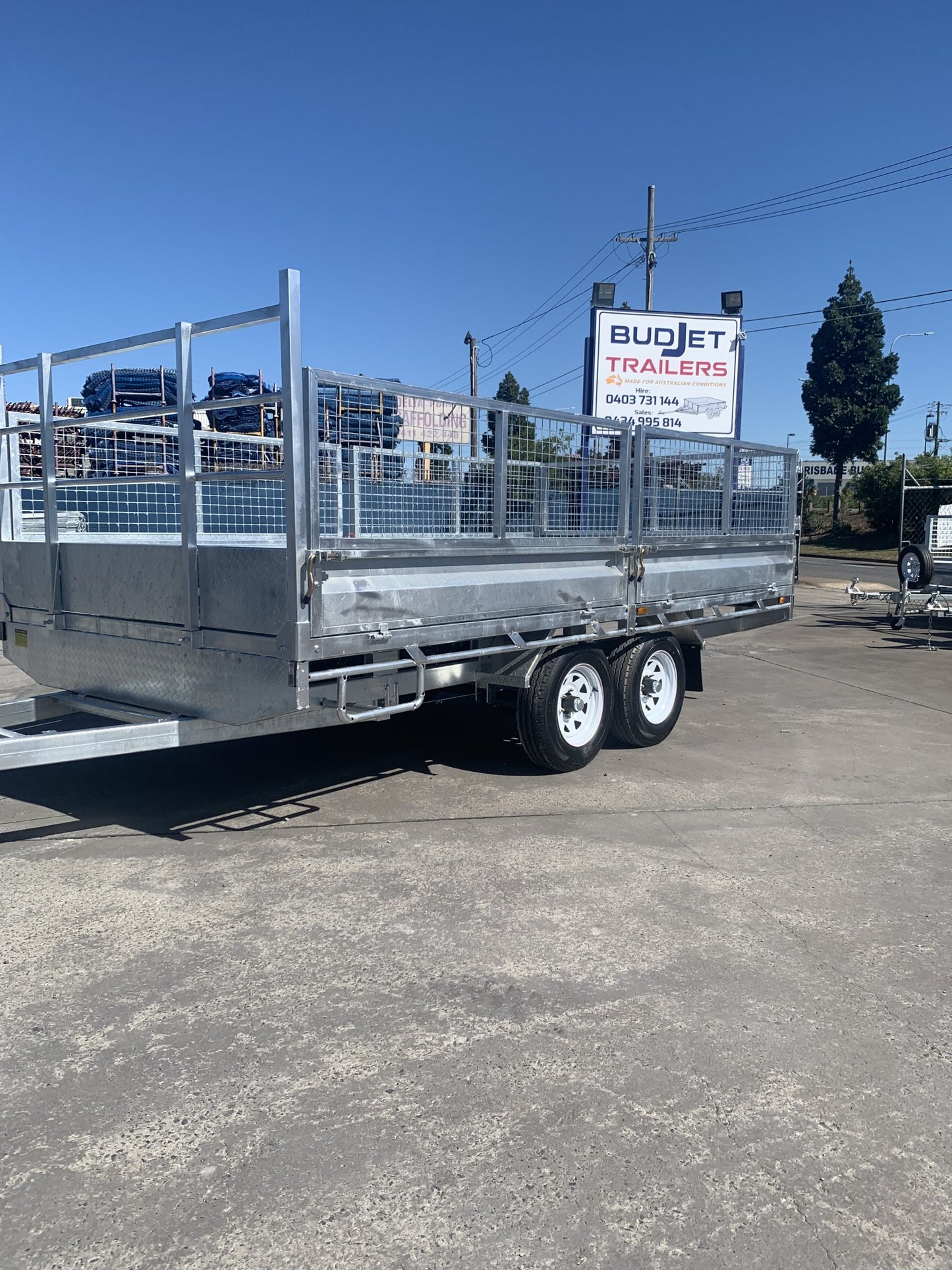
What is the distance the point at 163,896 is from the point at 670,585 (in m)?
4.45

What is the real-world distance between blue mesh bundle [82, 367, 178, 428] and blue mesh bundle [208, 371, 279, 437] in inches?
12.5

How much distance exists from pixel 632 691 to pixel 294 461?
3.64 m

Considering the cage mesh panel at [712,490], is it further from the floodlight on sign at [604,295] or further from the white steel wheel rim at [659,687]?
the floodlight on sign at [604,295]

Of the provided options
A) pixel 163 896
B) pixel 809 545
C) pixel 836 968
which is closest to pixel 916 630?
pixel 836 968

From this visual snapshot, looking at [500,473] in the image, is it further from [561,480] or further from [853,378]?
[853,378]

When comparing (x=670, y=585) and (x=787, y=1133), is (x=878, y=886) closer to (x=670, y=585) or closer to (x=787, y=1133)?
(x=787, y=1133)

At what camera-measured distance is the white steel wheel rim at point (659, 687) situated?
7.64 metres

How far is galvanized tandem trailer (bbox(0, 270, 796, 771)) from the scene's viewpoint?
4.70 m

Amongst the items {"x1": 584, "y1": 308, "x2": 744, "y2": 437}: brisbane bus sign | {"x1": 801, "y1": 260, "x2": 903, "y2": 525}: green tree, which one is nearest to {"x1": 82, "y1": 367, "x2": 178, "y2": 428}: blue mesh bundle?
{"x1": 584, "y1": 308, "x2": 744, "y2": 437}: brisbane bus sign

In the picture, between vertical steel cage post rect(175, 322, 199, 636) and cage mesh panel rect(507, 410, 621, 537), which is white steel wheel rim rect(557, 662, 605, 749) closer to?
cage mesh panel rect(507, 410, 621, 537)

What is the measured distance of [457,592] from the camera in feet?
18.2

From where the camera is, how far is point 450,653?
5.67 m

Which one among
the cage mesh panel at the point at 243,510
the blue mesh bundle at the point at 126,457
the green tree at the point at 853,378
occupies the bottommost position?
the cage mesh panel at the point at 243,510

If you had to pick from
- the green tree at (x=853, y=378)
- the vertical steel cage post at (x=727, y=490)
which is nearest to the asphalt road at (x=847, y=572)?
the green tree at (x=853, y=378)
